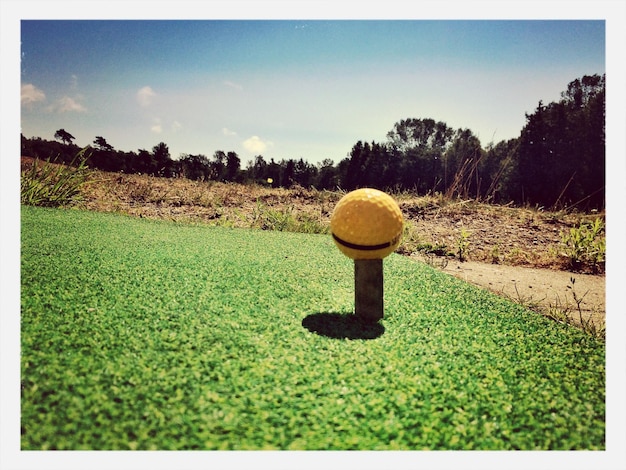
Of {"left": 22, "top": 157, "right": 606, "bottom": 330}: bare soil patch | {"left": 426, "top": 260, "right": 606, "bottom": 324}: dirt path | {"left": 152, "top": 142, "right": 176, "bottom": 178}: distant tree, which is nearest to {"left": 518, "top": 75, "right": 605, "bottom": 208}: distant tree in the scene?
{"left": 22, "top": 157, "right": 606, "bottom": 330}: bare soil patch

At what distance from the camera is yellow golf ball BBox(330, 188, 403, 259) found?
1.87 m

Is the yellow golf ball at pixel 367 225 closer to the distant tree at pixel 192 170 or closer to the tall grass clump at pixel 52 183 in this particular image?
the tall grass clump at pixel 52 183

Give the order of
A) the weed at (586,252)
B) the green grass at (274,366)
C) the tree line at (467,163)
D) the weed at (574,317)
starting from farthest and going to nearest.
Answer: the tree line at (467,163), the weed at (586,252), the weed at (574,317), the green grass at (274,366)

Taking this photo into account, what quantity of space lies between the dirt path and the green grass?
30.4 inches

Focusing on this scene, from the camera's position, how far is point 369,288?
1995 millimetres

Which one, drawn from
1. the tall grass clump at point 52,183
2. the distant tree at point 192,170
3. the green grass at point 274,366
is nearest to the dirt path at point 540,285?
→ the green grass at point 274,366

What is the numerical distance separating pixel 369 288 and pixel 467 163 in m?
5.05

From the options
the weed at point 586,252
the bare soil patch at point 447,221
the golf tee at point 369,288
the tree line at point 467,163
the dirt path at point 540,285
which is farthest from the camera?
the tree line at point 467,163

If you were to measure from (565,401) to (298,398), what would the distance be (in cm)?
102

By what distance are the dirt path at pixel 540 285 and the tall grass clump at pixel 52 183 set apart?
524 centimetres

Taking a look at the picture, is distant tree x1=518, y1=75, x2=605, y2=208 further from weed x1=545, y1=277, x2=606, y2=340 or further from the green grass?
the green grass

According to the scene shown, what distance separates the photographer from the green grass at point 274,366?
3.67 feet

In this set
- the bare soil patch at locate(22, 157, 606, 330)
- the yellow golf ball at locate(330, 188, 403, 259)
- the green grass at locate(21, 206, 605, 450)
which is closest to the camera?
the green grass at locate(21, 206, 605, 450)

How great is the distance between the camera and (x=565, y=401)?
142 centimetres
